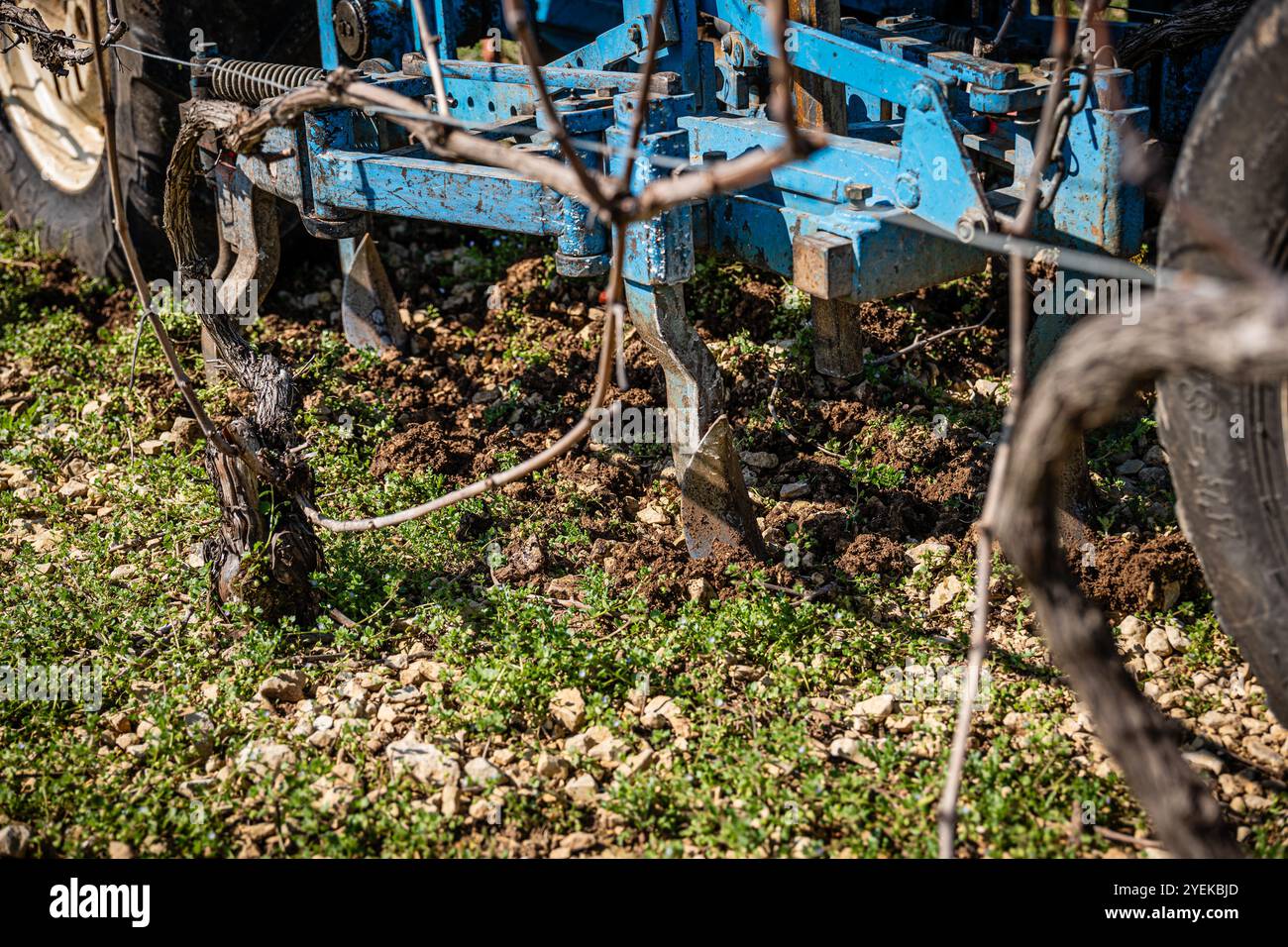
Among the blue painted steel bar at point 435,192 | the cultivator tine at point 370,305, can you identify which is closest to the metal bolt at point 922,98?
the blue painted steel bar at point 435,192

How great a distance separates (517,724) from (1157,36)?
2629 millimetres

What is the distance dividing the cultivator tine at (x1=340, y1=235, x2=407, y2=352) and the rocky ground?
0.12 metres

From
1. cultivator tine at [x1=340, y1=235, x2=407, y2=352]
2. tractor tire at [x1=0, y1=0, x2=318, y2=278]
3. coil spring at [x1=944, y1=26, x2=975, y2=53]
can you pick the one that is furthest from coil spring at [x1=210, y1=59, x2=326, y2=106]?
coil spring at [x1=944, y1=26, x2=975, y2=53]

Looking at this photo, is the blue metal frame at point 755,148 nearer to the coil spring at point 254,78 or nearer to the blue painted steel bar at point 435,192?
the blue painted steel bar at point 435,192

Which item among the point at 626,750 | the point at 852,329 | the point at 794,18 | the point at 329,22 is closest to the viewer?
the point at 626,750

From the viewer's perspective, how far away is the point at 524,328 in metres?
5.17

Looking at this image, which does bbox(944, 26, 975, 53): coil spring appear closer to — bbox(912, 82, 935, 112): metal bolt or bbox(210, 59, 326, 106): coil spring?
bbox(912, 82, 935, 112): metal bolt

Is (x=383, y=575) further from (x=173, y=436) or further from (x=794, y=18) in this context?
(x=794, y=18)

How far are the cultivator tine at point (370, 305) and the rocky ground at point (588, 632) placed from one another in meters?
0.12

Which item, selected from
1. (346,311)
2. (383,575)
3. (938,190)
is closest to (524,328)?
(346,311)

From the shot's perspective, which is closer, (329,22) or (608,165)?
(608,165)

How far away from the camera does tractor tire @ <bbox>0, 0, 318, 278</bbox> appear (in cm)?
512

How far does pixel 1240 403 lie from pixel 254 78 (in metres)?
3.18

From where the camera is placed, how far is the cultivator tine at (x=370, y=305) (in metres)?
5.14
